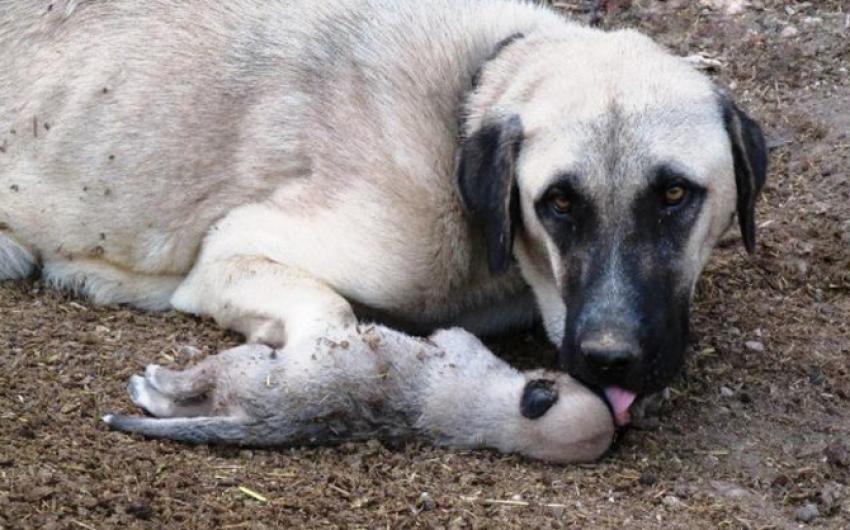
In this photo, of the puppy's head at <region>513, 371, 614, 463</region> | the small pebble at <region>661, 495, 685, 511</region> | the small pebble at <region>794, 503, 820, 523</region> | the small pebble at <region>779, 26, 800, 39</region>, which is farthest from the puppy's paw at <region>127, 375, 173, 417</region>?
the small pebble at <region>779, 26, 800, 39</region>

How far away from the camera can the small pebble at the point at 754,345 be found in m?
4.85

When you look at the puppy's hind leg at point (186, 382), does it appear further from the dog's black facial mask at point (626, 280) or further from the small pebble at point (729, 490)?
the small pebble at point (729, 490)

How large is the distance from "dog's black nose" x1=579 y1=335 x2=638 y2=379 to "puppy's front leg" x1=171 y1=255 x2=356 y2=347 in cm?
83

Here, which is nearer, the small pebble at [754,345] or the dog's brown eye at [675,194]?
the dog's brown eye at [675,194]

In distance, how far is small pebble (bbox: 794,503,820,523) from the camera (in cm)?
386

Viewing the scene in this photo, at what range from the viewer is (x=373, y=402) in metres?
4.11

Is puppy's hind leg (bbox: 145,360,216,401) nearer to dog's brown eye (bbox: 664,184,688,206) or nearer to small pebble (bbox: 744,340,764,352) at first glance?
dog's brown eye (bbox: 664,184,688,206)

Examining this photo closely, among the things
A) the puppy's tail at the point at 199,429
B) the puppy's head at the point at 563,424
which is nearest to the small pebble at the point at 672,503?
the puppy's head at the point at 563,424

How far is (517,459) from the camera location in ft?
13.4

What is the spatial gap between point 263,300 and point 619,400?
1218mm

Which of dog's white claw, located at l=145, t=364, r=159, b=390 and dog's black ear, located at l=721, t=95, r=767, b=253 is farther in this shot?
dog's black ear, located at l=721, t=95, r=767, b=253

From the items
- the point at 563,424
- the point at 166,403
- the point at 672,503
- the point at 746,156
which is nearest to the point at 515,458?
the point at 563,424

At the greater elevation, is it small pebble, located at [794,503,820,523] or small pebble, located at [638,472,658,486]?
small pebble, located at [794,503,820,523]

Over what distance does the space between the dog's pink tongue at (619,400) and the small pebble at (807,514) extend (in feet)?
1.78
